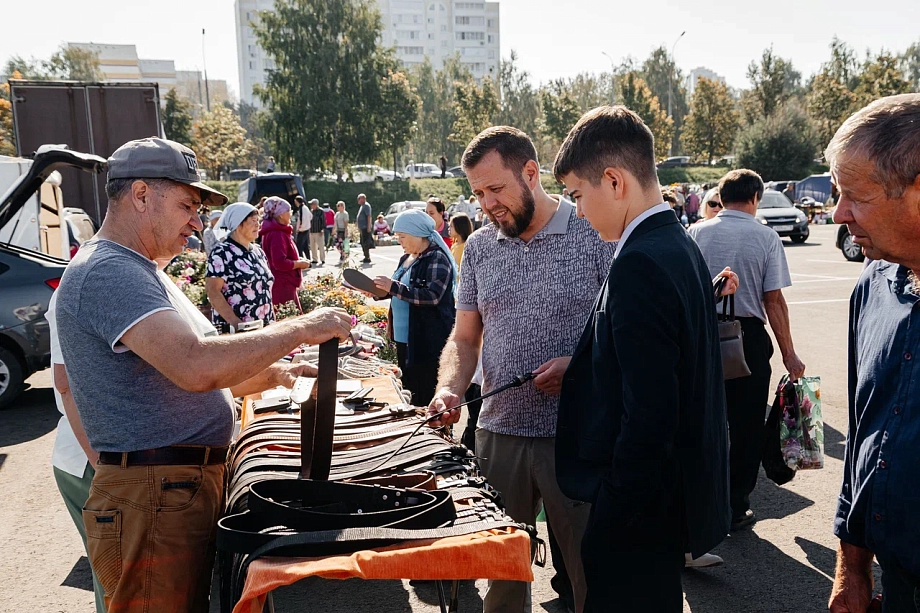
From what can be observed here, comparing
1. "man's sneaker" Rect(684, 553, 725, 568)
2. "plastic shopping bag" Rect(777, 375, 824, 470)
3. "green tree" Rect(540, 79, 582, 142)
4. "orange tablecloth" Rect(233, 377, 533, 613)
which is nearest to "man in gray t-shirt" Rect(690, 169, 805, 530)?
"plastic shopping bag" Rect(777, 375, 824, 470)

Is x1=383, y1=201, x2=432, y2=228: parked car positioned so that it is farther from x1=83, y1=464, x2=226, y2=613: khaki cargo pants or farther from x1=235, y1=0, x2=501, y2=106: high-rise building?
x1=235, y1=0, x2=501, y2=106: high-rise building

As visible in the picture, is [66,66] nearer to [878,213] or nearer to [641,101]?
[641,101]

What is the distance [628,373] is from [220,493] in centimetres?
142

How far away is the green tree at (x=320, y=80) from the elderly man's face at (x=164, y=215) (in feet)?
156

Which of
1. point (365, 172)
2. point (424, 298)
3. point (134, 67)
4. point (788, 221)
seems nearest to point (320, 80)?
point (365, 172)

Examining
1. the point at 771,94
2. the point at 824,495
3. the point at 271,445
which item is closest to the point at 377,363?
the point at 271,445

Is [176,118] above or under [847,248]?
above

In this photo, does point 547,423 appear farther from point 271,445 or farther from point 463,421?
point 463,421

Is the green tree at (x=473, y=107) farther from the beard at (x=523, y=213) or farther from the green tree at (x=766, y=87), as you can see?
the beard at (x=523, y=213)

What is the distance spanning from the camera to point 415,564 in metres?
1.90

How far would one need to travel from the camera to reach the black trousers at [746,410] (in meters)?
4.76

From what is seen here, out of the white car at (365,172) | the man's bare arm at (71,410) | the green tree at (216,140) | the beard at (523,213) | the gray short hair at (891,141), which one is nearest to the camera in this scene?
the gray short hair at (891,141)

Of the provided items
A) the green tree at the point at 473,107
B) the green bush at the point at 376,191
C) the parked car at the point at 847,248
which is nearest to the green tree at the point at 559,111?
the green tree at the point at 473,107

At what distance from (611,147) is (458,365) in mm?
1365
